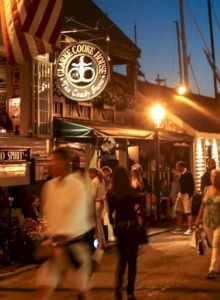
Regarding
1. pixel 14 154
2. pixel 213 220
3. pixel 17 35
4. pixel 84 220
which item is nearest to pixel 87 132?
pixel 14 154

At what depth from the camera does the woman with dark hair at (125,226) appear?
689cm

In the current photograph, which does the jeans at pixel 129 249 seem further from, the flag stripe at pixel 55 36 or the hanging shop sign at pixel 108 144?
the hanging shop sign at pixel 108 144

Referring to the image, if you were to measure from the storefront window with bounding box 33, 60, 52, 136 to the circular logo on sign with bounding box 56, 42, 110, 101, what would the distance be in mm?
352

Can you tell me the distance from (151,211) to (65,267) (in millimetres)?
10830

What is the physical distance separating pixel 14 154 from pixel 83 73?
3.31 m

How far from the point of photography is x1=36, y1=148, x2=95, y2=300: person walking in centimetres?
512

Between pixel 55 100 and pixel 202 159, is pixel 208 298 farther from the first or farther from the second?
pixel 202 159

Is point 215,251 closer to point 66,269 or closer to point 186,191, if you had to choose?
point 66,269

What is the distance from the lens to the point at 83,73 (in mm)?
13930

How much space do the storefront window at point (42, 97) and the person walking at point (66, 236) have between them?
338 inches

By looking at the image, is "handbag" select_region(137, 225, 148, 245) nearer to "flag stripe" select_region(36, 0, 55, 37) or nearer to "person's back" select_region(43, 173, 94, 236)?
"person's back" select_region(43, 173, 94, 236)

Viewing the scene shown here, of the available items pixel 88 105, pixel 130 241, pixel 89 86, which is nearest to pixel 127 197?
pixel 130 241

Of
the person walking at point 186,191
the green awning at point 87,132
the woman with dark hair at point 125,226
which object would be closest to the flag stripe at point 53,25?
the green awning at point 87,132

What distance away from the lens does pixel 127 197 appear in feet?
22.9
